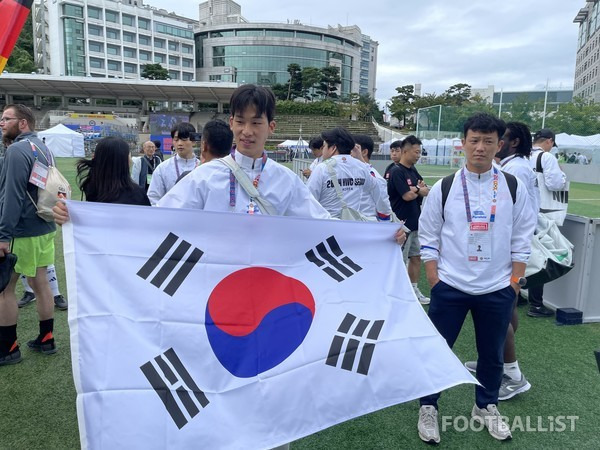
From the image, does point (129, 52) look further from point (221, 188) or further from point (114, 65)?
point (221, 188)

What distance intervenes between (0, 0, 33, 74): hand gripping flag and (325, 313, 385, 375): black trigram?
2.54 m

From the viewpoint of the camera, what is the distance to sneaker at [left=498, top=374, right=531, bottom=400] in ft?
10.2

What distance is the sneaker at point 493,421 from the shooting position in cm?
268

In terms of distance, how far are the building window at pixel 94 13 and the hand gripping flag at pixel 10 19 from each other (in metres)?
81.3

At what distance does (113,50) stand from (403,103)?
48.2 meters

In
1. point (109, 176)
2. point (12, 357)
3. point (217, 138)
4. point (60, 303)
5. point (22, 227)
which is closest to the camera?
point (109, 176)

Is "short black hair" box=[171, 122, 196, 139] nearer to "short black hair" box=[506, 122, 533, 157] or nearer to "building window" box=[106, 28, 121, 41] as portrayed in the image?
"short black hair" box=[506, 122, 533, 157]

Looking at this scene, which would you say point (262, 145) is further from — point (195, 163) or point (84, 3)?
point (84, 3)

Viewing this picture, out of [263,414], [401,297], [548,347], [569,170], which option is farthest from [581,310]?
[569,170]

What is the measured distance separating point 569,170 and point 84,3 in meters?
73.7

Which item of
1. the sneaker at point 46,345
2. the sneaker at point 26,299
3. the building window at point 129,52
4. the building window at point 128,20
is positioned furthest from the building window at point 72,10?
the sneaker at point 46,345

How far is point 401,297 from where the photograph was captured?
87.6 inches

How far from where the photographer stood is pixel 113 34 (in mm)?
73812

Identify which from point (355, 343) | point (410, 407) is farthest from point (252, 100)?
point (410, 407)
